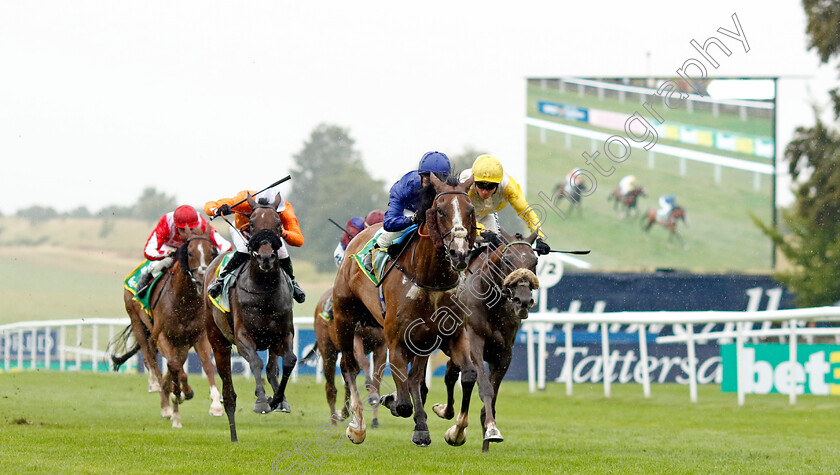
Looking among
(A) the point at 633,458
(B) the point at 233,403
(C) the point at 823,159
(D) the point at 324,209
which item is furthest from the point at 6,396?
(C) the point at 823,159

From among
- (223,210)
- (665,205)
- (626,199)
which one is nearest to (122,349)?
(223,210)

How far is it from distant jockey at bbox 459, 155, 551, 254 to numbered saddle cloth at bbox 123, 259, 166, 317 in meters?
4.87

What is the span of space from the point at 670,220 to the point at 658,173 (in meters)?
1.20

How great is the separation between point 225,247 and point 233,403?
2515 millimetres

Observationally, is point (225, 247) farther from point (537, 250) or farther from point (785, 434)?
point (785, 434)

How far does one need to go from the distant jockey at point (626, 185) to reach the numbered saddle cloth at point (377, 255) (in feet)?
64.7

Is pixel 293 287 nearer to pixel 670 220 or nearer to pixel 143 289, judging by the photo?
pixel 143 289

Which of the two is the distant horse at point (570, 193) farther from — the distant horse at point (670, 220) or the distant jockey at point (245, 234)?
the distant jockey at point (245, 234)

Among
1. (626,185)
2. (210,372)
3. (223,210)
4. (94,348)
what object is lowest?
(94,348)

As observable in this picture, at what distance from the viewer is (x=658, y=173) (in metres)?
28.1

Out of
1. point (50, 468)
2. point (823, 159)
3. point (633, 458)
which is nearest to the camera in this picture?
point (50, 468)

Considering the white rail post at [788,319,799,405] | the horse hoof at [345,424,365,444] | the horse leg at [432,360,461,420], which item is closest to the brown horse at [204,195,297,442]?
the horse hoof at [345,424,365,444]

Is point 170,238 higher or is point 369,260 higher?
point 369,260

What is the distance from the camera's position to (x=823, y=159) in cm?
2700
